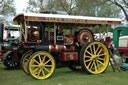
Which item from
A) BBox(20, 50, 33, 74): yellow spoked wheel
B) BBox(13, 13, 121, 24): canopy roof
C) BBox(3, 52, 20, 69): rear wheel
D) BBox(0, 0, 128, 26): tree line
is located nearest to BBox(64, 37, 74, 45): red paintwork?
BBox(13, 13, 121, 24): canopy roof

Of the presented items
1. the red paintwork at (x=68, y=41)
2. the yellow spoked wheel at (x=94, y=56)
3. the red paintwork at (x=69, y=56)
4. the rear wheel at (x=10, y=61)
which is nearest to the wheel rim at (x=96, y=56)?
the yellow spoked wheel at (x=94, y=56)

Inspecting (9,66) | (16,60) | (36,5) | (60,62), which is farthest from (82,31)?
(36,5)

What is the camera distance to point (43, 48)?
217 inches

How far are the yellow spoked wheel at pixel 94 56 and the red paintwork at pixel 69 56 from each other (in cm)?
23

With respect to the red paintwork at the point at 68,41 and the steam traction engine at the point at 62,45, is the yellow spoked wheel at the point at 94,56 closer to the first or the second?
the steam traction engine at the point at 62,45

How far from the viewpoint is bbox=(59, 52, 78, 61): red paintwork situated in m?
5.68

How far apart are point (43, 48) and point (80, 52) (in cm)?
130

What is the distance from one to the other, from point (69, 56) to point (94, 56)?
97 centimetres

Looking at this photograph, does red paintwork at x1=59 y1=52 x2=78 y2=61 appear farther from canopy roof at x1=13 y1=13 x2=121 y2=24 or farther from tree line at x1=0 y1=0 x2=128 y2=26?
tree line at x1=0 y1=0 x2=128 y2=26

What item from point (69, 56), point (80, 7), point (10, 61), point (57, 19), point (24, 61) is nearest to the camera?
point (57, 19)

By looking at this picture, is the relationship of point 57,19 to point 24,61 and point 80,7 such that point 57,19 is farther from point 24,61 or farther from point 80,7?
point 80,7

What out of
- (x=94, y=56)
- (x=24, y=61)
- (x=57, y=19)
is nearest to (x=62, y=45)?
(x=57, y=19)

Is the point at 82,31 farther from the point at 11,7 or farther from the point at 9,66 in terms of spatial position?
the point at 11,7

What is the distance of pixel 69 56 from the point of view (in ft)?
18.8
